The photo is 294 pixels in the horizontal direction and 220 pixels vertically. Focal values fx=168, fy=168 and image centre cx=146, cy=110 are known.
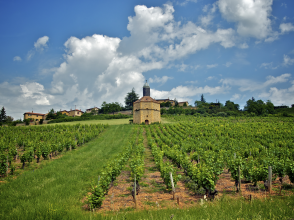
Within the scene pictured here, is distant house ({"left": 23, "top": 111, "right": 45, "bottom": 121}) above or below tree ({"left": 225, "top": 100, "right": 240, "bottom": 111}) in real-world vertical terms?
below

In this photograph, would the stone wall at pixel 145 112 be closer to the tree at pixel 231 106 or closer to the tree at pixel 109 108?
the tree at pixel 109 108

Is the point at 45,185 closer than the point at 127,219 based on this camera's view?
No

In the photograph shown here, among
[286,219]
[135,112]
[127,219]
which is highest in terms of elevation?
[135,112]

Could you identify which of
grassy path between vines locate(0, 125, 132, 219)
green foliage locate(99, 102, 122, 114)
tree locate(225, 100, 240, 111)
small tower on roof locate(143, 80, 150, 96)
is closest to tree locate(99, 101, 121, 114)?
green foliage locate(99, 102, 122, 114)

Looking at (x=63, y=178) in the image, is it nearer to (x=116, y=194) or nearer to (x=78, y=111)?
(x=116, y=194)

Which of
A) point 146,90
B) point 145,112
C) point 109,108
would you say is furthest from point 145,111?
point 109,108

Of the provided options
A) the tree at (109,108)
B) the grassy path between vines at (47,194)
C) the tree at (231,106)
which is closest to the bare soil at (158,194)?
→ the grassy path between vines at (47,194)

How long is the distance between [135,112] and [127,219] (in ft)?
138

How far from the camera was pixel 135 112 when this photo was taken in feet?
152

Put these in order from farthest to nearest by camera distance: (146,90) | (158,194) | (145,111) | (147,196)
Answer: (146,90), (145,111), (158,194), (147,196)

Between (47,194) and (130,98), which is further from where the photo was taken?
(130,98)

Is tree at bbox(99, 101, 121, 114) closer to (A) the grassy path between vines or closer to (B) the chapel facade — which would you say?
(B) the chapel facade

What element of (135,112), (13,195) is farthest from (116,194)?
(135,112)

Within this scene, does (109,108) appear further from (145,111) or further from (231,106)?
(231,106)
